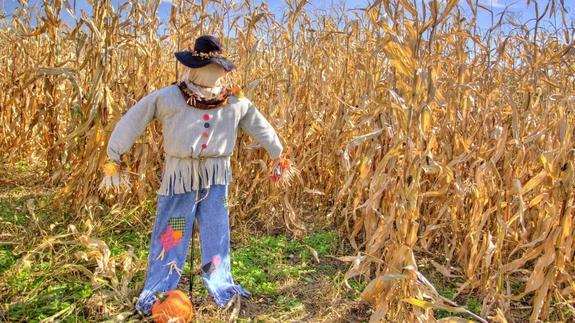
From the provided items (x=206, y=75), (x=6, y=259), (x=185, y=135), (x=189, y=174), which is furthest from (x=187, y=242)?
(x=6, y=259)

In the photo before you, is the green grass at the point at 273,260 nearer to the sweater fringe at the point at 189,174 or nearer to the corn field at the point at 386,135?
the corn field at the point at 386,135

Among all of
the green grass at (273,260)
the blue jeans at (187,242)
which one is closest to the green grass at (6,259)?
the blue jeans at (187,242)

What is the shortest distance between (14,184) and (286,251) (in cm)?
231

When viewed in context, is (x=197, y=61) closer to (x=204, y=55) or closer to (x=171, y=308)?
(x=204, y=55)

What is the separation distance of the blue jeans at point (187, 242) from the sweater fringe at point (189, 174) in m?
0.05

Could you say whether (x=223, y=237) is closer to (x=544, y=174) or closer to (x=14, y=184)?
(x=544, y=174)

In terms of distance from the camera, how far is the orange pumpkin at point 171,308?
81.3 inches

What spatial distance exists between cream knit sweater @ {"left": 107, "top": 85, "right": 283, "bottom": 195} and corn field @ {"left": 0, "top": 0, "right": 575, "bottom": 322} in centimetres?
59

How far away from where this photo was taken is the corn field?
6.33ft

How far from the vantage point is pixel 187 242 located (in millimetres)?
2381

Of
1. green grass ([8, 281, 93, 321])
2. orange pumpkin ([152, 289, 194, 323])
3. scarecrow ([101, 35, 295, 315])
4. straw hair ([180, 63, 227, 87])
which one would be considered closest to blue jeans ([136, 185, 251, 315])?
scarecrow ([101, 35, 295, 315])

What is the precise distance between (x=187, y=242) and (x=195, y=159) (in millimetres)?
427

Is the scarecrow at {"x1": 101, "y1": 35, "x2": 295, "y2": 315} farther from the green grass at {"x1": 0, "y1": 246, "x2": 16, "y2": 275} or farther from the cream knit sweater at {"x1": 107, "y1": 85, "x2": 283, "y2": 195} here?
the green grass at {"x1": 0, "y1": 246, "x2": 16, "y2": 275}

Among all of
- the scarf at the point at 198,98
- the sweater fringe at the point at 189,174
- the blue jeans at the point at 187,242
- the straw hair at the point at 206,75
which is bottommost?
the blue jeans at the point at 187,242
